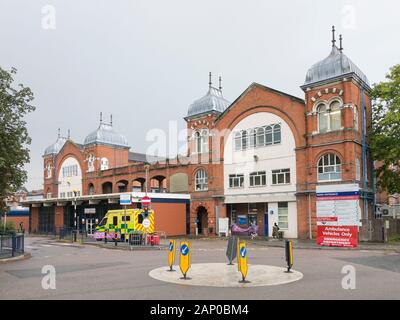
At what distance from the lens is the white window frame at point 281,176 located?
111 ft

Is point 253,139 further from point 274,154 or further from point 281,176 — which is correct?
point 281,176

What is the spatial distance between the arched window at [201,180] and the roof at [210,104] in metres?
6.10

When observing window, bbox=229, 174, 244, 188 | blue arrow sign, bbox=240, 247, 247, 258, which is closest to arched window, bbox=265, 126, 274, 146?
window, bbox=229, 174, 244, 188

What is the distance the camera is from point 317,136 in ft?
105

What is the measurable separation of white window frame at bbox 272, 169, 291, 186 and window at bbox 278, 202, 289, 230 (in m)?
1.72

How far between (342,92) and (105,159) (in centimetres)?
3310

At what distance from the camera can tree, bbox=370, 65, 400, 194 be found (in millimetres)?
30047

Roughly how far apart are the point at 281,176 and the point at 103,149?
2816 cm

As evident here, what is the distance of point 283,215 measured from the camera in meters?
33.8

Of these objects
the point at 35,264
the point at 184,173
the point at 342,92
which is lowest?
the point at 35,264

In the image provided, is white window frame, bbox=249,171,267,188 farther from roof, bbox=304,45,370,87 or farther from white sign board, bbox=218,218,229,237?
roof, bbox=304,45,370,87

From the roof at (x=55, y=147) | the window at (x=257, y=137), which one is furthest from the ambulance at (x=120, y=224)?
the roof at (x=55, y=147)
